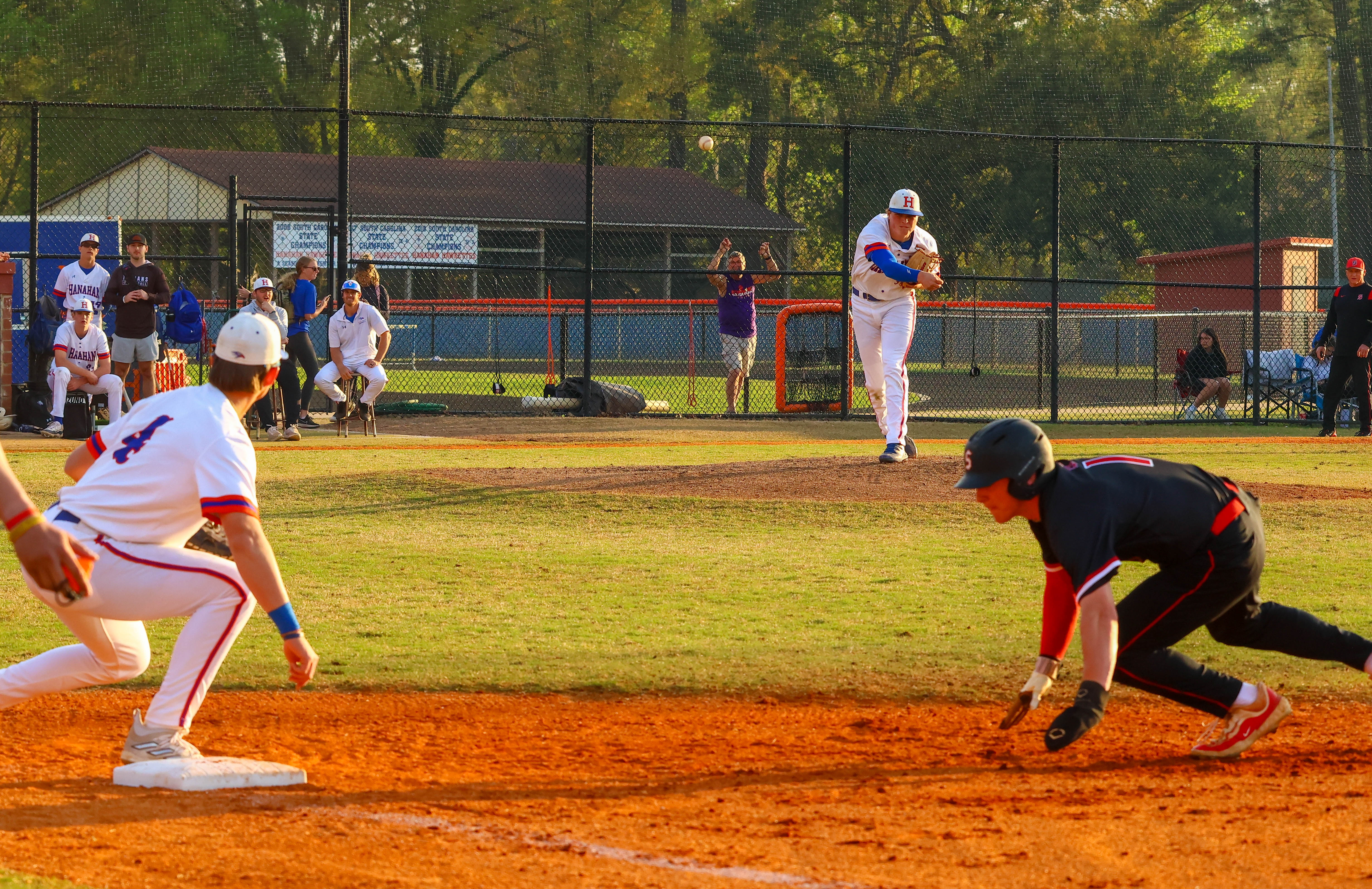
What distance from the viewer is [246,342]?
14.6ft

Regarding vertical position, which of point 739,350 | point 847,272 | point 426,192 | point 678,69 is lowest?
point 739,350

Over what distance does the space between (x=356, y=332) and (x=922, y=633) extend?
10158mm

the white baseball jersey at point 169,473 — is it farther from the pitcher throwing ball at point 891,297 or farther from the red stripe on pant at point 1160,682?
the pitcher throwing ball at point 891,297

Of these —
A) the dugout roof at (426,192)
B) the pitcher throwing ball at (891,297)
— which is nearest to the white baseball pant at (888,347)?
the pitcher throwing ball at (891,297)

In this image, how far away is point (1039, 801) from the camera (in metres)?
4.49

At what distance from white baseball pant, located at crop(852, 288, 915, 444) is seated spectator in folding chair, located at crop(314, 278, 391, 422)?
5.64 m

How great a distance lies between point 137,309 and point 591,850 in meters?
12.8

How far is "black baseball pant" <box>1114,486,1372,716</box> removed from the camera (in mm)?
4812

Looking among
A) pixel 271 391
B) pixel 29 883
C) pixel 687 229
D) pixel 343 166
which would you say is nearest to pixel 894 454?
pixel 271 391

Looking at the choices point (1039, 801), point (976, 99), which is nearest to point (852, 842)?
point (1039, 801)

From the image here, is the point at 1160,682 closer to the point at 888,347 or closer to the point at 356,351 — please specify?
the point at 888,347

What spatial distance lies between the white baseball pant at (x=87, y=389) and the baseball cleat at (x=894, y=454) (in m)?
7.91

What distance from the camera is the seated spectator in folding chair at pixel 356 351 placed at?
15.7m

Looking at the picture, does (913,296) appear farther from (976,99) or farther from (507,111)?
(507,111)
